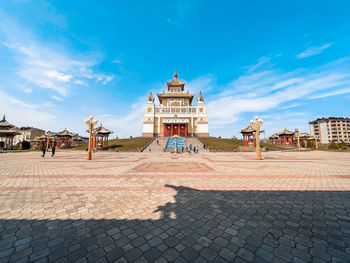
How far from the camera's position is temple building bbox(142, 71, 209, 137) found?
1890 inches

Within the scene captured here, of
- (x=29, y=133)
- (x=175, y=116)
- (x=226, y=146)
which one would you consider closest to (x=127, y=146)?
(x=226, y=146)

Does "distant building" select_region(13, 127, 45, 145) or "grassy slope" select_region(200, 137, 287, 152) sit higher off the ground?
"distant building" select_region(13, 127, 45, 145)

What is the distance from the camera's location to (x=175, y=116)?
1975 inches

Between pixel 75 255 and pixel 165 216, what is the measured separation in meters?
1.77

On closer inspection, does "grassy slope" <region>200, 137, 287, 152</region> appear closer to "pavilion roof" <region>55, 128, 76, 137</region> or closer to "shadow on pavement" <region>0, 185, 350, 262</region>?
"shadow on pavement" <region>0, 185, 350, 262</region>

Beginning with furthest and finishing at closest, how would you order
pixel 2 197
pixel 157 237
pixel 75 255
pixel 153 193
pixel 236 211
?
pixel 153 193
pixel 2 197
pixel 236 211
pixel 157 237
pixel 75 255

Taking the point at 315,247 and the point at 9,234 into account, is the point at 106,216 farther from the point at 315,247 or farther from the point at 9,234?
the point at 315,247

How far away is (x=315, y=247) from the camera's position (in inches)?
91.2

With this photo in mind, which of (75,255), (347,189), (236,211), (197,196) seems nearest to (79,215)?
(75,255)

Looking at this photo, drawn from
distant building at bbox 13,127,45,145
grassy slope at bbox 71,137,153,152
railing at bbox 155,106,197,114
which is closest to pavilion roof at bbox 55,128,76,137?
grassy slope at bbox 71,137,153,152

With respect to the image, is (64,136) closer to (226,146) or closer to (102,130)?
(102,130)

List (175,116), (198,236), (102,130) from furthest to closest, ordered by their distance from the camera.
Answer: (175,116), (102,130), (198,236)

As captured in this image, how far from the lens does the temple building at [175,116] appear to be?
157 ft

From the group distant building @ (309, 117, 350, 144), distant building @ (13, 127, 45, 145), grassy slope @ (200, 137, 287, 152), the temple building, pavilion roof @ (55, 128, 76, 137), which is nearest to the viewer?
grassy slope @ (200, 137, 287, 152)
